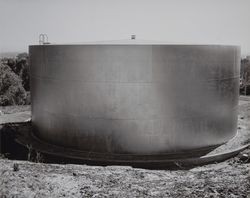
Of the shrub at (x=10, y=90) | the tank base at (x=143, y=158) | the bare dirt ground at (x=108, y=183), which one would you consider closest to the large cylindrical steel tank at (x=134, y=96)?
the tank base at (x=143, y=158)

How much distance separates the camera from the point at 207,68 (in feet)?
46.6

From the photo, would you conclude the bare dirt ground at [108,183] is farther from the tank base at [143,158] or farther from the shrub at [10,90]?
the shrub at [10,90]

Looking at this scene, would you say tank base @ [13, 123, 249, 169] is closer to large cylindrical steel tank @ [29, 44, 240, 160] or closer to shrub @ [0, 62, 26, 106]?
large cylindrical steel tank @ [29, 44, 240, 160]

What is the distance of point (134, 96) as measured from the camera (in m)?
13.2

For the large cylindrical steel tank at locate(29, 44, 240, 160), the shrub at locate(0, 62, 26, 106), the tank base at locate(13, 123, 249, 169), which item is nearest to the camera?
the tank base at locate(13, 123, 249, 169)

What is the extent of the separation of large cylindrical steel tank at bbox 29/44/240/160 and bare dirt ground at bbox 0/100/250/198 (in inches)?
217

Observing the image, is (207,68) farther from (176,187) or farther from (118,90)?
(176,187)

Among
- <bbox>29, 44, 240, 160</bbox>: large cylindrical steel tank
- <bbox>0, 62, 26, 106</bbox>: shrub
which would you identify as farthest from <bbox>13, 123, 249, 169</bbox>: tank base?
<bbox>0, 62, 26, 106</bbox>: shrub

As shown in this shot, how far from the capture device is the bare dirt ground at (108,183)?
5.94 metres

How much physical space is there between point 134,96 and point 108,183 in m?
6.78

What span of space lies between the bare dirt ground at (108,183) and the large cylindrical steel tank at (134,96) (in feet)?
18.1

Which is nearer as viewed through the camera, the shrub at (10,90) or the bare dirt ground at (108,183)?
the bare dirt ground at (108,183)

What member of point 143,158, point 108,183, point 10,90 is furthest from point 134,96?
point 10,90

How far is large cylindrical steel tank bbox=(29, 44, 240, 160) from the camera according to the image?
517 inches
